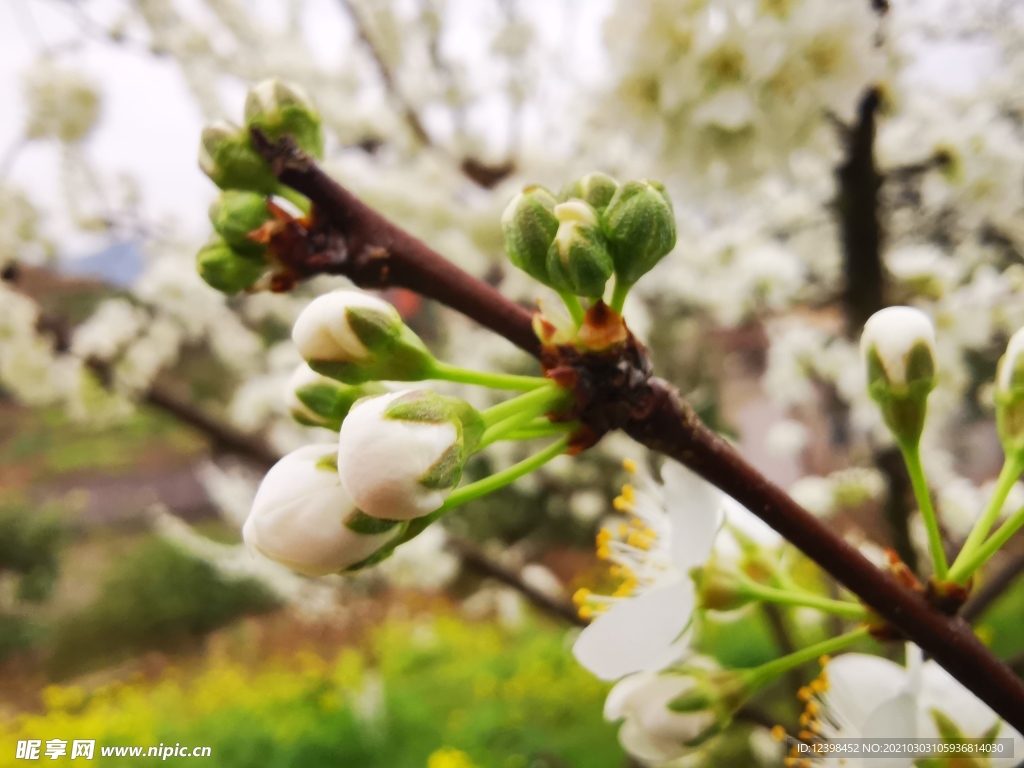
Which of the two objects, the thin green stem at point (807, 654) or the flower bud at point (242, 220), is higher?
the flower bud at point (242, 220)

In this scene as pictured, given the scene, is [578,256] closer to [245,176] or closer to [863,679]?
[245,176]

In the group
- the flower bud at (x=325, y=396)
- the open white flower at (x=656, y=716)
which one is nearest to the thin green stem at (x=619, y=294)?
the flower bud at (x=325, y=396)

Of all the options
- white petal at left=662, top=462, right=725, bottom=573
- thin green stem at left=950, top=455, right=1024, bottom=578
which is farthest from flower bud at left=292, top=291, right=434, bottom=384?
thin green stem at left=950, top=455, right=1024, bottom=578

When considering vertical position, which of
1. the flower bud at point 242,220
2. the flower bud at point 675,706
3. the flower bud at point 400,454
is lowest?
the flower bud at point 675,706

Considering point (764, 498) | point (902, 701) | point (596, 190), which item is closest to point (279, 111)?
point (596, 190)

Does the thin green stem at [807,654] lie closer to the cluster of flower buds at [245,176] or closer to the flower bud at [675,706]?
the flower bud at [675,706]

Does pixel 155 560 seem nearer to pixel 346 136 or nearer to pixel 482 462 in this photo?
pixel 482 462
